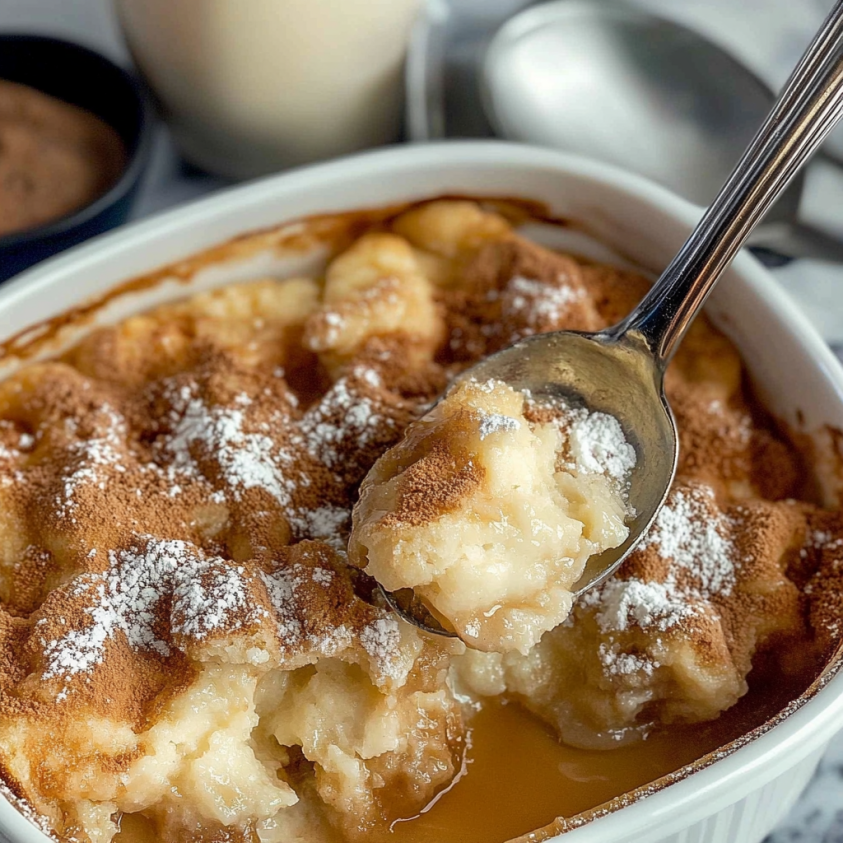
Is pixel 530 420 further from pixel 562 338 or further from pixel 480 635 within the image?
pixel 480 635

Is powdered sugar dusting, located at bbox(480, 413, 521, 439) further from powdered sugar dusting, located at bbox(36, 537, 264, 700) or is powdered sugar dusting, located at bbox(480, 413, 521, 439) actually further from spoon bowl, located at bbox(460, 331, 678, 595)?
powdered sugar dusting, located at bbox(36, 537, 264, 700)

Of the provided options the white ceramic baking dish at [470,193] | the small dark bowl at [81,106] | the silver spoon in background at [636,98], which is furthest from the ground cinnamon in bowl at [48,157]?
the silver spoon in background at [636,98]

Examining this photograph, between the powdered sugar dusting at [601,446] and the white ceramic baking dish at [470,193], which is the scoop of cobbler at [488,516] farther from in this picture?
the white ceramic baking dish at [470,193]

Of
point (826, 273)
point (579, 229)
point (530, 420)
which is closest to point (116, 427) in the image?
point (530, 420)

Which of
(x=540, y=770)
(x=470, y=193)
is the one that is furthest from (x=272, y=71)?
(x=540, y=770)

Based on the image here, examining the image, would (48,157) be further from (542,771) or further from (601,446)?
(542,771)

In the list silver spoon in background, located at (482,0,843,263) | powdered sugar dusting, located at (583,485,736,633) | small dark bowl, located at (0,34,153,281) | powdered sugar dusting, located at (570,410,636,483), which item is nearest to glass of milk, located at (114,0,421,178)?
small dark bowl, located at (0,34,153,281)
